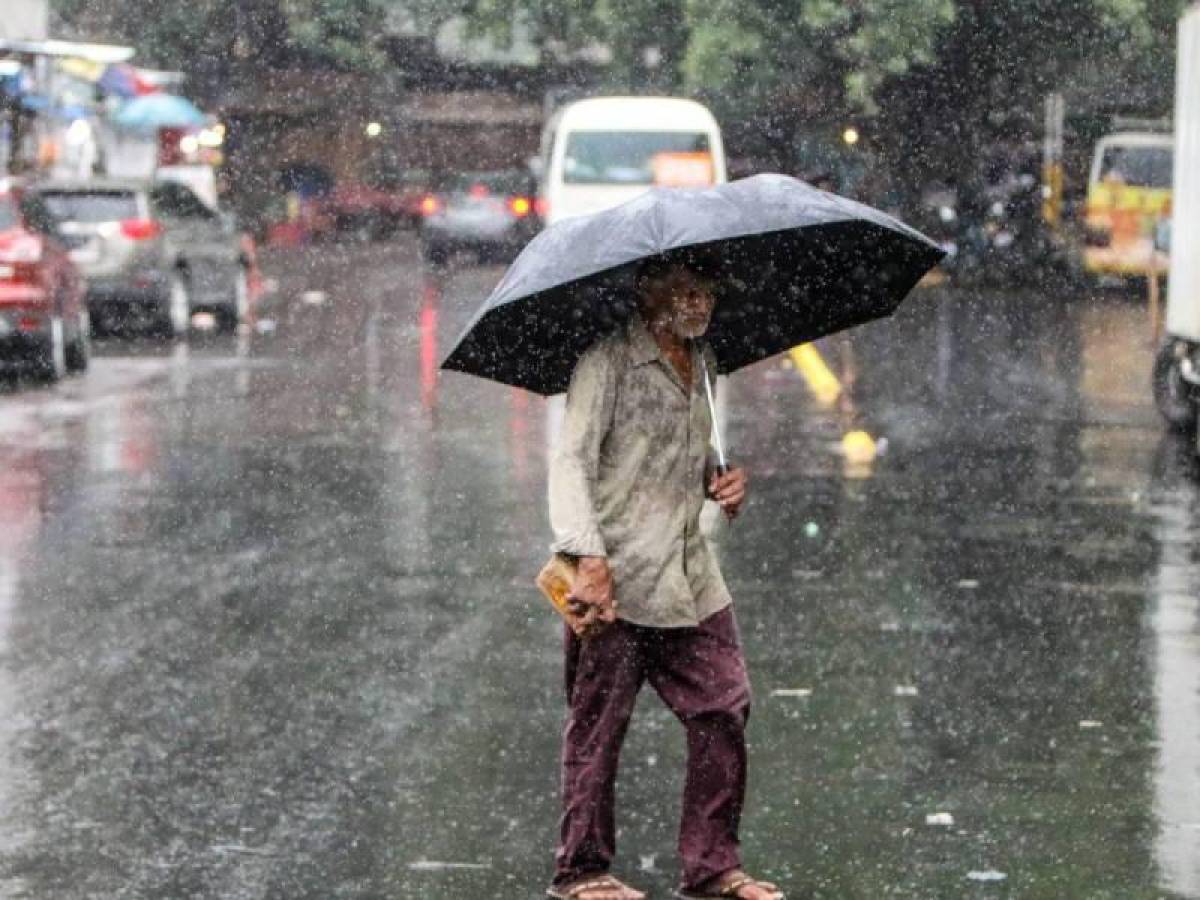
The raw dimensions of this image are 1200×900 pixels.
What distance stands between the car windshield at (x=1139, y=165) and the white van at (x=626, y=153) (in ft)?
25.1

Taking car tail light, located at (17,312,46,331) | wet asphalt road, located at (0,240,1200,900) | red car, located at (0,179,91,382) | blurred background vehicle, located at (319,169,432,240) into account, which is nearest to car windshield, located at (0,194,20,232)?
red car, located at (0,179,91,382)

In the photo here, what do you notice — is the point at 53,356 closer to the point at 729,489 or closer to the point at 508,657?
the point at 508,657

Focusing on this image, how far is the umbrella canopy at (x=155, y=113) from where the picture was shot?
142 ft

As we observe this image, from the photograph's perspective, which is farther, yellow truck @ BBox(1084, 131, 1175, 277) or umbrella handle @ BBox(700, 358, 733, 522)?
yellow truck @ BBox(1084, 131, 1175, 277)

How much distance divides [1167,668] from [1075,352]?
1529 cm

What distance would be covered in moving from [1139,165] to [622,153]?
8859 millimetres

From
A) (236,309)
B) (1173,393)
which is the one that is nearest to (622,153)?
(236,309)

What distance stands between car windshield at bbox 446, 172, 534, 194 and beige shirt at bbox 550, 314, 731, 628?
36660 mm

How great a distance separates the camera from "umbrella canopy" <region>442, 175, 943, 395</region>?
5.96 m

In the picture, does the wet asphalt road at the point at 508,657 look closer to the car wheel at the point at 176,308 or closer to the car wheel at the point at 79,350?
the car wheel at the point at 79,350

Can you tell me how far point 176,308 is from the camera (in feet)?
85.3

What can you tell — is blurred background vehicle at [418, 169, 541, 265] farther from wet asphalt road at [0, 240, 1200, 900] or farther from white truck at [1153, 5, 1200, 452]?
white truck at [1153, 5, 1200, 452]

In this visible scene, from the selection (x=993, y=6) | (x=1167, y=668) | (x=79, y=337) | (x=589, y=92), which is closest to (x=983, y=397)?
(x=79, y=337)

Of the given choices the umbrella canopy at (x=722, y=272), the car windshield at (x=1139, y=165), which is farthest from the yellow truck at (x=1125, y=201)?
the umbrella canopy at (x=722, y=272)
